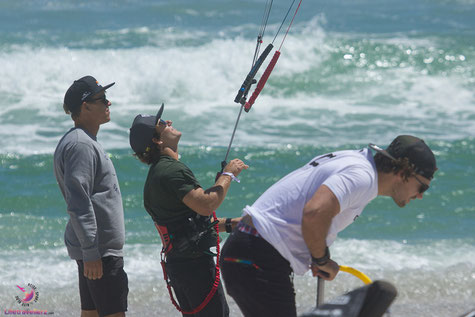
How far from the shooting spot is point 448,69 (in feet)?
55.0

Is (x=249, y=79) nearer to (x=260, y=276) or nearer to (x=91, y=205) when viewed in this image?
(x=91, y=205)

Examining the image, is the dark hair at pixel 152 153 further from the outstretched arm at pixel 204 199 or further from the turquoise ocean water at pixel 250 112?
the turquoise ocean water at pixel 250 112

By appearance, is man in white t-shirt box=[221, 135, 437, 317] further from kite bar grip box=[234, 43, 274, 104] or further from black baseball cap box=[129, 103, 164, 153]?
kite bar grip box=[234, 43, 274, 104]

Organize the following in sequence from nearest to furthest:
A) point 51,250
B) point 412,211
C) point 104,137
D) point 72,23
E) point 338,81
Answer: point 51,250
point 412,211
point 104,137
point 338,81
point 72,23

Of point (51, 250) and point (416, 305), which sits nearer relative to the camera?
point (416, 305)

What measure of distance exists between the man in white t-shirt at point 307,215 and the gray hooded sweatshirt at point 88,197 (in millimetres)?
845

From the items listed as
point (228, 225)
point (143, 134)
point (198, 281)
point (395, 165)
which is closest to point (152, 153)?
point (143, 134)

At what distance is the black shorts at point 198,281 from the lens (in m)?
3.57

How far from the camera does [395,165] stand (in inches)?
116

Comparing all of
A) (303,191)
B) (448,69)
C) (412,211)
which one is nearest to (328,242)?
(303,191)

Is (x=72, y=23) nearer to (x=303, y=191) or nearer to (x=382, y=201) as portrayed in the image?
(x=382, y=201)

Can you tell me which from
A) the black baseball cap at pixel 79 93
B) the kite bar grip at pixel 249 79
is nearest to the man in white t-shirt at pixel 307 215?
the kite bar grip at pixel 249 79

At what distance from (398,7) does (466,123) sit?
12.2 metres

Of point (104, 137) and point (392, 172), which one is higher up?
point (392, 172)
